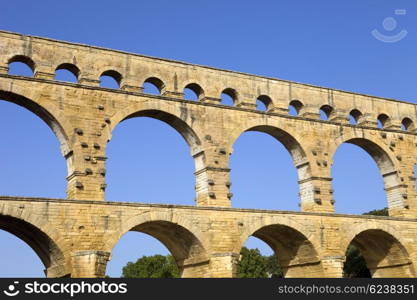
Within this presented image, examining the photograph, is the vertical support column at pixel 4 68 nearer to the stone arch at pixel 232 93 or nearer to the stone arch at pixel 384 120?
the stone arch at pixel 232 93

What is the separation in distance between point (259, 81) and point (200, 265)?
9.11 metres

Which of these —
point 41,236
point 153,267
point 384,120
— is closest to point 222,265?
point 41,236

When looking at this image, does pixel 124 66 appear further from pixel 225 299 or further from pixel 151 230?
pixel 225 299

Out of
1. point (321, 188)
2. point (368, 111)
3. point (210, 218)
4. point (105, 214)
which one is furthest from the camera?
point (368, 111)

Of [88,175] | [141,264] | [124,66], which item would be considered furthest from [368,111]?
[141,264]

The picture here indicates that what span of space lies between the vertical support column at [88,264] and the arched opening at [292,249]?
7.60 meters

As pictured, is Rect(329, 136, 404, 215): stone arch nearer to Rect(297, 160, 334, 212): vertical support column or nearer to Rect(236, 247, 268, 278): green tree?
Rect(297, 160, 334, 212): vertical support column

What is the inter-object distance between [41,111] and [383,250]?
17.3 meters

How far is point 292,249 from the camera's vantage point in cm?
2752

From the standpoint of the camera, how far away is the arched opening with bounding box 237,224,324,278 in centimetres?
2661

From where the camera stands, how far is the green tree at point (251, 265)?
191 ft

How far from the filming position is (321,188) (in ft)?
92.8

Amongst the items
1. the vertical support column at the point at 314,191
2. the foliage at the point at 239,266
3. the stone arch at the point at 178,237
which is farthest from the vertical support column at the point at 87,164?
the foliage at the point at 239,266

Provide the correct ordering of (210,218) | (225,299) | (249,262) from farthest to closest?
1. (249,262)
2. (210,218)
3. (225,299)
